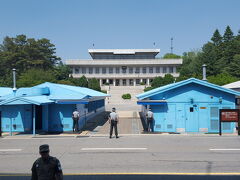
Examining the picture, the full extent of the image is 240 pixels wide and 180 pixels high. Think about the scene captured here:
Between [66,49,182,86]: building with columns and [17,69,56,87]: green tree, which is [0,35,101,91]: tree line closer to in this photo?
[66,49,182,86]: building with columns

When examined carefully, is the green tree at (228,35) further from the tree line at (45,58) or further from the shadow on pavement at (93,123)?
the shadow on pavement at (93,123)

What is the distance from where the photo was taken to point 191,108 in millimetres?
19484

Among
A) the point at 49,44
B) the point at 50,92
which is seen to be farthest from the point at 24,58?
the point at 50,92

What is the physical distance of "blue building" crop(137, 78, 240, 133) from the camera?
760 inches

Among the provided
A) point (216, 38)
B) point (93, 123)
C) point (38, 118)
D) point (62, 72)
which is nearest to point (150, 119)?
point (93, 123)

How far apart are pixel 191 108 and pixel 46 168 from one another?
1585 centimetres

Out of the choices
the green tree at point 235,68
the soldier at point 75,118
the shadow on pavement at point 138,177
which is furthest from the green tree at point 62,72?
the shadow on pavement at point 138,177

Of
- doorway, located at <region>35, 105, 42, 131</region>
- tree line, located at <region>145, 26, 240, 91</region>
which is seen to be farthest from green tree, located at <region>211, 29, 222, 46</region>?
doorway, located at <region>35, 105, 42, 131</region>

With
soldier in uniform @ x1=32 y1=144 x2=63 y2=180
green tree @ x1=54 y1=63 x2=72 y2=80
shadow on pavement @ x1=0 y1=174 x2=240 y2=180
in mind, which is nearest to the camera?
soldier in uniform @ x1=32 y1=144 x2=63 y2=180

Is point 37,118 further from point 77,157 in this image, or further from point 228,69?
point 228,69

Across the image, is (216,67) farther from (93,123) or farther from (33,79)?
(93,123)

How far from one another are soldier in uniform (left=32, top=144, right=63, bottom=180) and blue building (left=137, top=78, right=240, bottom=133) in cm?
1438

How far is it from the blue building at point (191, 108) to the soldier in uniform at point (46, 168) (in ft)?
47.2

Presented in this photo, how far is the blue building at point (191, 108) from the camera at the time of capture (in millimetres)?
19297
